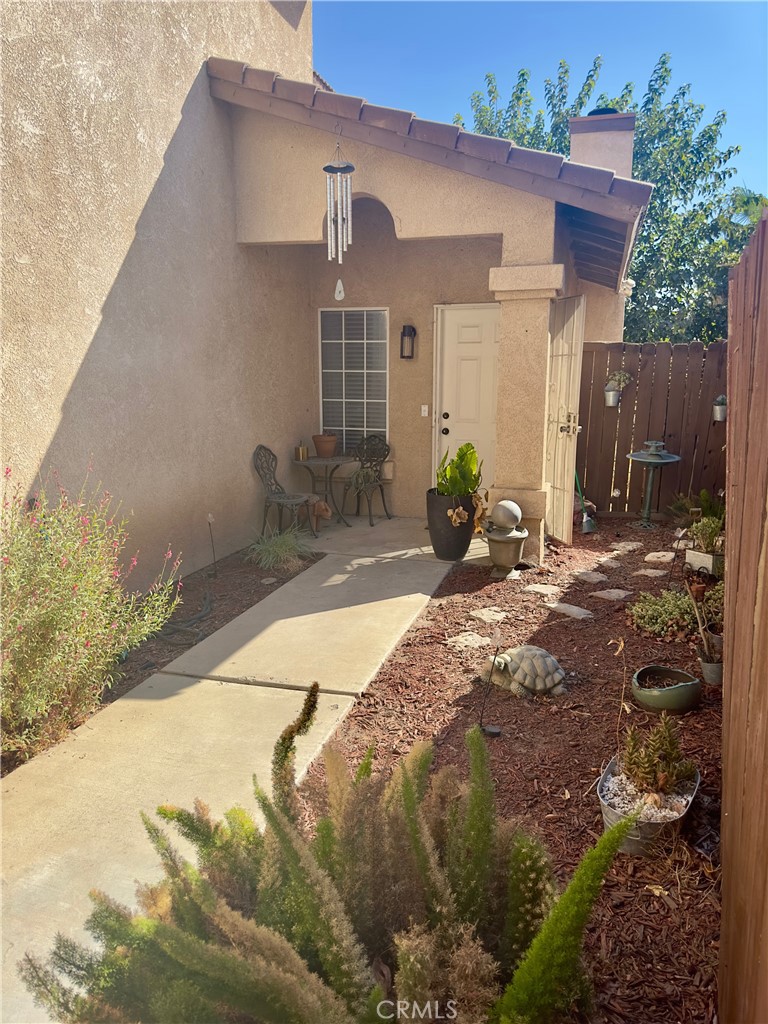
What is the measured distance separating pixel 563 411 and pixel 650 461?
152 cm

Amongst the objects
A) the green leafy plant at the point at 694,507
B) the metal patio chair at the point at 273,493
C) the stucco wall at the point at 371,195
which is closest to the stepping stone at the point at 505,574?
the green leafy plant at the point at 694,507

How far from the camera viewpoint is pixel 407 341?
8.05 meters

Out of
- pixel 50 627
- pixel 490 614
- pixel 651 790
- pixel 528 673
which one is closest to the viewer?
pixel 651 790

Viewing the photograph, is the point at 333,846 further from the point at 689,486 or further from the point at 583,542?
the point at 689,486

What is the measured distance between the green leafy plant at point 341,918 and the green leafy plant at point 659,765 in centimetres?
98

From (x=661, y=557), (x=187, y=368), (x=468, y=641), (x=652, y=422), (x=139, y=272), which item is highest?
(x=139, y=272)

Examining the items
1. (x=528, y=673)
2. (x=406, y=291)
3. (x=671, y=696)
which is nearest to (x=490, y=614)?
(x=528, y=673)

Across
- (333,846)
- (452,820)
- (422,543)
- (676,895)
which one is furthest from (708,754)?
(422,543)

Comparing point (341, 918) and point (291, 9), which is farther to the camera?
point (291, 9)

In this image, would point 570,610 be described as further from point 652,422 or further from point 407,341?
point 652,422

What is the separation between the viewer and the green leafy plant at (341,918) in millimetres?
1351

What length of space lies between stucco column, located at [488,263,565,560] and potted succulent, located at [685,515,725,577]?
136 cm

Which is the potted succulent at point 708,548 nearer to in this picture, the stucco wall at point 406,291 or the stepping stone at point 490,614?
the stepping stone at point 490,614

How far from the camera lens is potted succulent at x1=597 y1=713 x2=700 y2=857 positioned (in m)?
2.46
